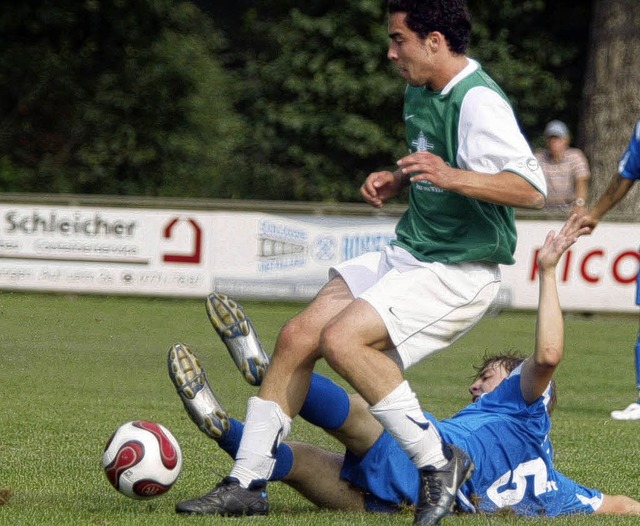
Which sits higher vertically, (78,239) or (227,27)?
(227,27)

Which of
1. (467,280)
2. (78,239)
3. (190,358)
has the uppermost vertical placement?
(467,280)

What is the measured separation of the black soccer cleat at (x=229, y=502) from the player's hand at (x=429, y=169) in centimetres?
131

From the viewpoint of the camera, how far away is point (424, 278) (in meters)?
4.98

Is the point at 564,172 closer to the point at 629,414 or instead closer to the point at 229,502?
the point at 629,414

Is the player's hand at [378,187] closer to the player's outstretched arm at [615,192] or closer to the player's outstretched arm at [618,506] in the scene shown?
the player's outstretched arm at [618,506]

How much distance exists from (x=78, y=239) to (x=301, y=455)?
→ 11108mm

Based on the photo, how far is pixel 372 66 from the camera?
21797 mm

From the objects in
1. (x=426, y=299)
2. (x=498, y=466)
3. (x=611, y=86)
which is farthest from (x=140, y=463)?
(x=611, y=86)

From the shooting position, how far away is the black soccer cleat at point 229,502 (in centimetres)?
494

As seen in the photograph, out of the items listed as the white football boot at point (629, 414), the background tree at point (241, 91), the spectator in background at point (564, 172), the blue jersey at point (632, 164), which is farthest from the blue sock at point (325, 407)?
the background tree at point (241, 91)

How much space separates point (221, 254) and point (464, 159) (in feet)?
37.1

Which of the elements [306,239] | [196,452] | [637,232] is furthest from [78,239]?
[196,452]

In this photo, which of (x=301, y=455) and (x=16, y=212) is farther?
(x=16, y=212)

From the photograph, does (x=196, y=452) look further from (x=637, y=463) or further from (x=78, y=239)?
(x=78, y=239)
